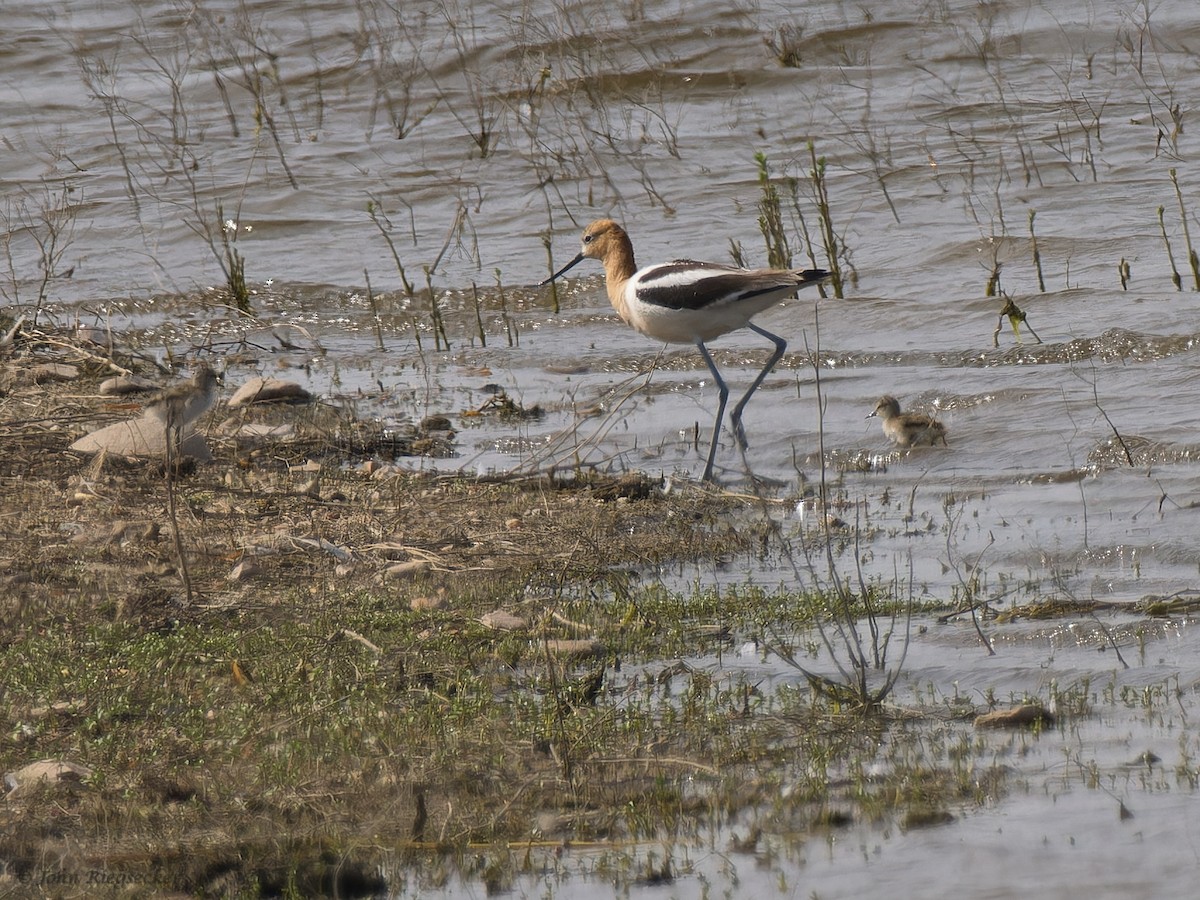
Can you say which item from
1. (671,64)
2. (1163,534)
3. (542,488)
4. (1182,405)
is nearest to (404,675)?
(542,488)

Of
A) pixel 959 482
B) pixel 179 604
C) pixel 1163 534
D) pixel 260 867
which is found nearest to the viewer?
pixel 260 867

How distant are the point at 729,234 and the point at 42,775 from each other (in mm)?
9262

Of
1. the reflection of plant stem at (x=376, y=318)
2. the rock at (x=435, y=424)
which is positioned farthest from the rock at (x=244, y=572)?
the reflection of plant stem at (x=376, y=318)

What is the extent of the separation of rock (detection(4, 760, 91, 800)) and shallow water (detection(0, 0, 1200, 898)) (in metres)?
1.79

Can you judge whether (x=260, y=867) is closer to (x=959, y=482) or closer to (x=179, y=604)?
(x=179, y=604)

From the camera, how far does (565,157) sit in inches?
567

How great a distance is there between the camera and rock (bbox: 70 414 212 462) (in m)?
7.06

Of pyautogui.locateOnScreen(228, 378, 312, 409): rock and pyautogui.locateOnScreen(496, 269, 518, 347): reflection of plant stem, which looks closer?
pyautogui.locateOnScreen(228, 378, 312, 409): rock

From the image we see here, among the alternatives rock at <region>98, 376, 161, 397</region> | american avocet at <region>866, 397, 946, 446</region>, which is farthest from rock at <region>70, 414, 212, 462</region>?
american avocet at <region>866, 397, 946, 446</region>

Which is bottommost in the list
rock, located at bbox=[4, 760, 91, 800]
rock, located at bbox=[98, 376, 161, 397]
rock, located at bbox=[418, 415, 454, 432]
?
rock, located at bbox=[418, 415, 454, 432]

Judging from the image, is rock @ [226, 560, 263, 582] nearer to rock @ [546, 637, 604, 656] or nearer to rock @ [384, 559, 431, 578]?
rock @ [384, 559, 431, 578]

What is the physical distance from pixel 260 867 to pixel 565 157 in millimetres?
11551

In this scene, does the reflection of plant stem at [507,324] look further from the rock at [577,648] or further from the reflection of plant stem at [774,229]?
the rock at [577,648]

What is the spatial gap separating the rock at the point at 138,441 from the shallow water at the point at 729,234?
4.48 ft
